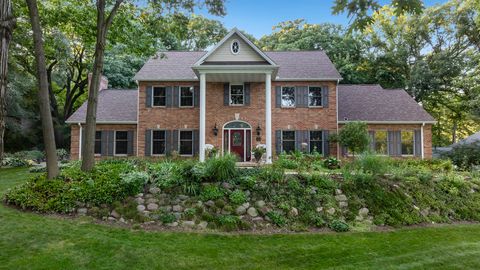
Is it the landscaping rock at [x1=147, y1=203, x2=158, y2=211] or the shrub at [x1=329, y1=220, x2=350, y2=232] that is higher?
the landscaping rock at [x1=147, y1=203, x2=158, y2=211]

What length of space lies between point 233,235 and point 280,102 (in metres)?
11.2

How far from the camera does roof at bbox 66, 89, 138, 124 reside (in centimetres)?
1762

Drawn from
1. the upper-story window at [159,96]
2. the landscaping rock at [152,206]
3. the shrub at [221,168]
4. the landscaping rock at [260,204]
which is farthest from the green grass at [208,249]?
the upper-story window at [159,96]

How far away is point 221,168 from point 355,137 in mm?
8415

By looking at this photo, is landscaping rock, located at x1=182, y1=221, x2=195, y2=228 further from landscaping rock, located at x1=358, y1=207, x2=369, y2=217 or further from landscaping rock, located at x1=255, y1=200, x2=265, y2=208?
landscaping rock, located at x1=358, y1=207, x2=369, y2=217

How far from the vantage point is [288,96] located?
1725 cm

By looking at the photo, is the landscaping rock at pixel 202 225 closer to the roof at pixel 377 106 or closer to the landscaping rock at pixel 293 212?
the landscaping rock at pixel 293 212

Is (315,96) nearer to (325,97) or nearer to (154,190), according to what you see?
(325,97)

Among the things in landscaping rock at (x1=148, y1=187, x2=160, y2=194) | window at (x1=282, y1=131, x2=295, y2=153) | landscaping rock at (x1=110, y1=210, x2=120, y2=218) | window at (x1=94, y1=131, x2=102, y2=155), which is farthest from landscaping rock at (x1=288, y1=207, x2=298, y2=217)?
window at (x1=94, y1=131, x2=102, y2=155)

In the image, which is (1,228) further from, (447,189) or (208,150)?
(447,189)

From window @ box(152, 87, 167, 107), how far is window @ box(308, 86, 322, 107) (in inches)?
314

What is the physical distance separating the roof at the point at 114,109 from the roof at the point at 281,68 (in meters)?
2.34

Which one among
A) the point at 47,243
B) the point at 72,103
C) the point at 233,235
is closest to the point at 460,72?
the point at 233,235

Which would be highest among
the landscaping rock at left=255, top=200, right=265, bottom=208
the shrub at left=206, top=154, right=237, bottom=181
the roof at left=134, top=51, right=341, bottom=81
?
the roof at left=134, top=51, right=341, bottom=81
